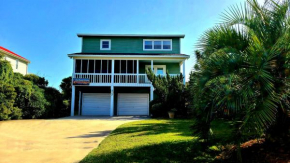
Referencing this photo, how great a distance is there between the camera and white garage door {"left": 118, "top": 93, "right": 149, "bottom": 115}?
19.0 metres

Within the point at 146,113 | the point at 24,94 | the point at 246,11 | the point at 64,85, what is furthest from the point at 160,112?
the point at 64,85

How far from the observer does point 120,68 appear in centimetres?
1836

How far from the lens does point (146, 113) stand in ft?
62.2

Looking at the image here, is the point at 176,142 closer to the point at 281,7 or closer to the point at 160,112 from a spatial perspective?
the point at 281,7

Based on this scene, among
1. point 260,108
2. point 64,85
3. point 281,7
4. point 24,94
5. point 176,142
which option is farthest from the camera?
point 64,85

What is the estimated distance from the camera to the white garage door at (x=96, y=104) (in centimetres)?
1902

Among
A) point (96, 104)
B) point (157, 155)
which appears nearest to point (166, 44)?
point (96, 104)

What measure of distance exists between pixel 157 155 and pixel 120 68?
1422 centimetres

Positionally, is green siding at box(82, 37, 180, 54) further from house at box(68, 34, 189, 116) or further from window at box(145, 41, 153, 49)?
window at box(145, 41, 153, 49)

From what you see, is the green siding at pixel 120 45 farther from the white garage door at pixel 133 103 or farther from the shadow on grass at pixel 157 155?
the shadow on grass at pixel 157 155

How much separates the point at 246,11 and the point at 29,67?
29078mm

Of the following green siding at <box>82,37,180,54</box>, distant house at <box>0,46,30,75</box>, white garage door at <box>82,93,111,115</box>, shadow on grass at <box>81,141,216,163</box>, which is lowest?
shadow on grass at <box>81,141,216,163</box>

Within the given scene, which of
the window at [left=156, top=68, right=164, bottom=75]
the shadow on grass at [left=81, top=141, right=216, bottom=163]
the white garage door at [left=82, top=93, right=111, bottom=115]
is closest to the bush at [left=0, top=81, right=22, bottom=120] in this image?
the white garage door at [left=82, top=93, right=111, bottom=115]

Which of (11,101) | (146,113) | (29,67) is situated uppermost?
(29,67)
